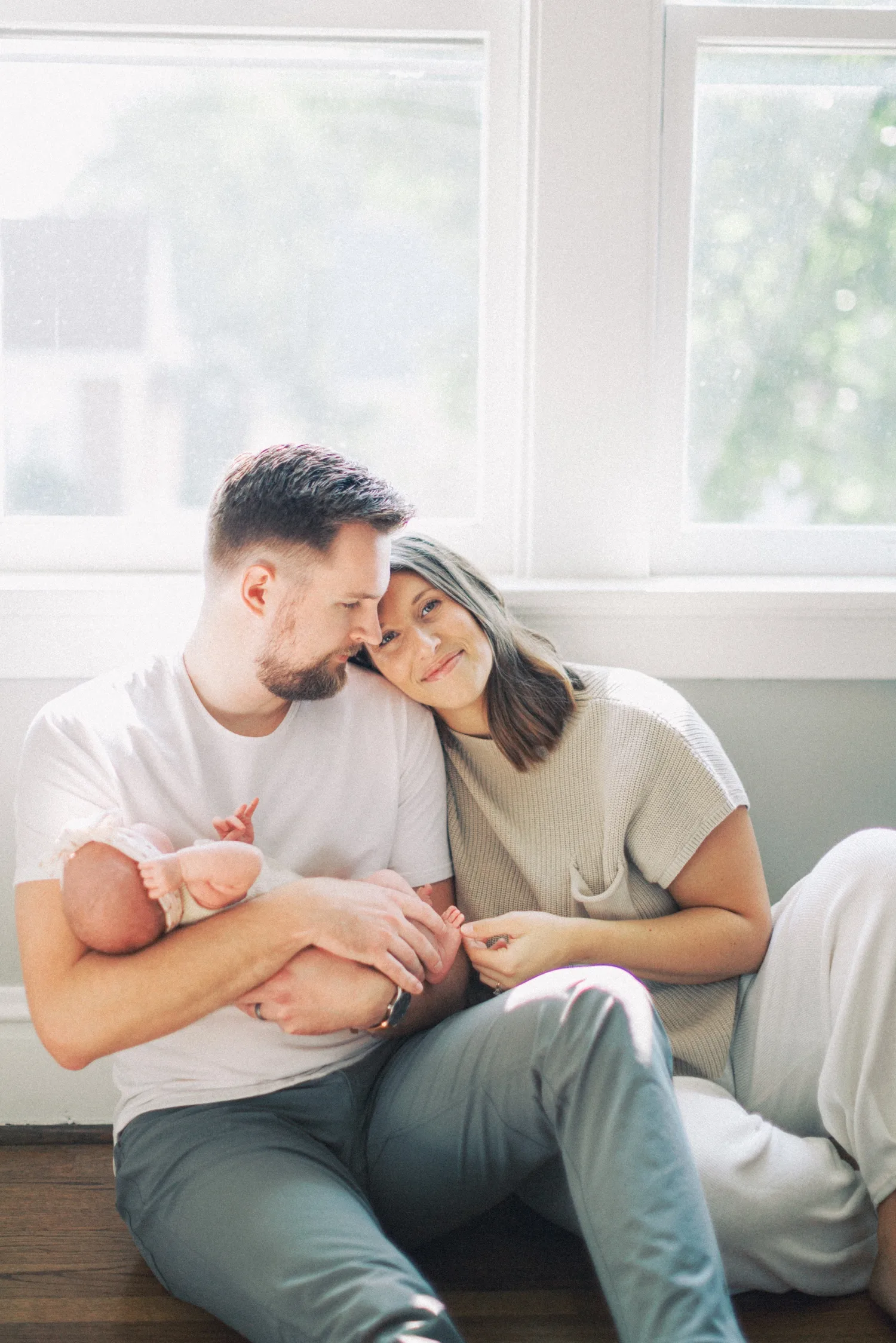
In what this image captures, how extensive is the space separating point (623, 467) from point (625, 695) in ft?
1.50

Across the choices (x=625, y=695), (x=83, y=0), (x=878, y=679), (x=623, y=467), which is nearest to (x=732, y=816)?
(x=625, y=695)

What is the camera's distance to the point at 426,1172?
4.68 ft

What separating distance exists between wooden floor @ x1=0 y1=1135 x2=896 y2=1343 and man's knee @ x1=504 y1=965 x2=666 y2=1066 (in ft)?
1.42

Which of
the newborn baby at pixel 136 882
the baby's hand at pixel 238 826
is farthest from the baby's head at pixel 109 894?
the baby's hand at pixel 238 826

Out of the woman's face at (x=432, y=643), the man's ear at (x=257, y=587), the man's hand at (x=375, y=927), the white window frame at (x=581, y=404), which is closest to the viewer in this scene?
the man's hand at (x=375, y=927)

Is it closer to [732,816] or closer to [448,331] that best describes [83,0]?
[448,331]

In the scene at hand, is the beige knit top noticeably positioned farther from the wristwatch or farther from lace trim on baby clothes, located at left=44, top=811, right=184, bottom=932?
lace trim on baby clothes, located at left=44, top=811, right=184, bottom=932

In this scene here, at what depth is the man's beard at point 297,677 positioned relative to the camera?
1.52m

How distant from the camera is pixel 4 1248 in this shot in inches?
63.8

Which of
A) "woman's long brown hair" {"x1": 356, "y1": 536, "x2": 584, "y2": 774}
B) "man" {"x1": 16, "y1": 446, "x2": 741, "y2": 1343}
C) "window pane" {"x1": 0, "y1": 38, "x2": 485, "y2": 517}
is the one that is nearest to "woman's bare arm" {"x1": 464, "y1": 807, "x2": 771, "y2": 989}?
"man" {"x1": 16, "y1": 446, "x2": 741, "y2": 1343}

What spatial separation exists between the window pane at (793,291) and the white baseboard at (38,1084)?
1.46 meters

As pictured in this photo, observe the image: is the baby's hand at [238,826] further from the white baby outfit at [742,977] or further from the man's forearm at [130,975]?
the white baby outfit at [742,977]

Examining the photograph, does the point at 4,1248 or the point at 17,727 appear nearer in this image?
the point at 4,1248

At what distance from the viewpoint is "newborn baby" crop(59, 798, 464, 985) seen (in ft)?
4.25
